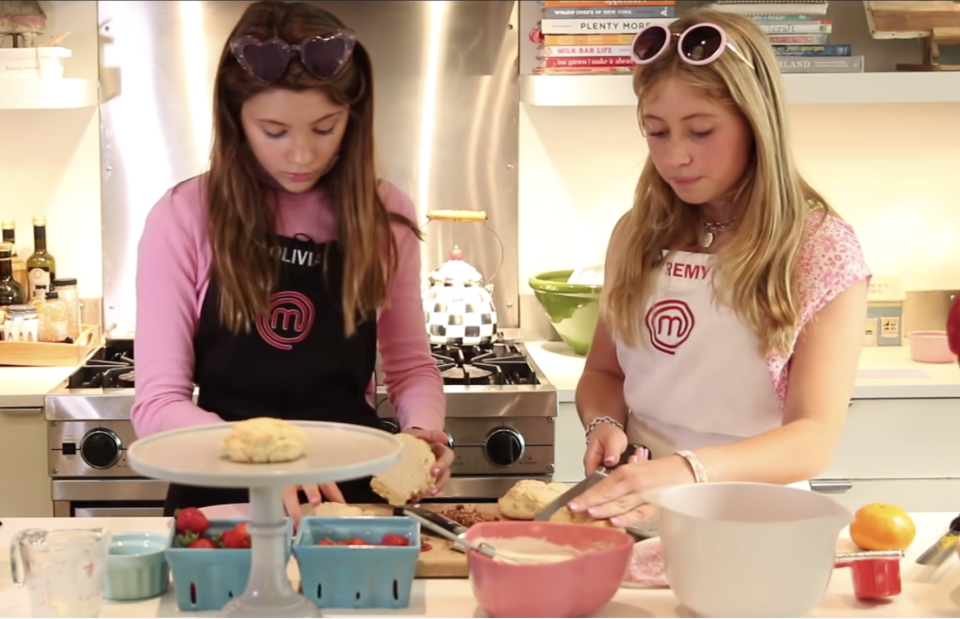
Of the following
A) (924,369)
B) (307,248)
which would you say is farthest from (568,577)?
(924,369)

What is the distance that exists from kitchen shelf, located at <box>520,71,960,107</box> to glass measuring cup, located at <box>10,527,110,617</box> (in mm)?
1743

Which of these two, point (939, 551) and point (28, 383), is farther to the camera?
point (28, 383)

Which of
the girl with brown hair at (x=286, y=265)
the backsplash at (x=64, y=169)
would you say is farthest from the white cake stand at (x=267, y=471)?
the backsplash at (x=64, y=169)

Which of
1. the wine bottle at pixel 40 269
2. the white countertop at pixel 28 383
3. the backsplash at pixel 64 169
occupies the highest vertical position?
the backsplash at pixel 64 169

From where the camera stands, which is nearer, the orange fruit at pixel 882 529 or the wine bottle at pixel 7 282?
the orange fruit at pixel 882 529

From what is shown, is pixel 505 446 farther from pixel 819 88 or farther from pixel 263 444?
pixel 263 444

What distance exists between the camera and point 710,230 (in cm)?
183

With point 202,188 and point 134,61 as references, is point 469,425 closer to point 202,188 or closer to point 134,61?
point 202,188

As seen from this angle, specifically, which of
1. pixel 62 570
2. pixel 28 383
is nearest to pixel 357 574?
pixel 62 570

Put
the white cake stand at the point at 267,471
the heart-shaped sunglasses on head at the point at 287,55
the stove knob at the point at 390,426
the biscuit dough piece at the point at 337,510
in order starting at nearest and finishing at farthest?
the white cake stand at the point at 267,471
the biscuit dough piece at the point at 337,510
the heart-shaped sunglasses on head at the point at 287,55
the stove knob at the point at 390,426

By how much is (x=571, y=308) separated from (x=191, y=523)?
1.62 metres

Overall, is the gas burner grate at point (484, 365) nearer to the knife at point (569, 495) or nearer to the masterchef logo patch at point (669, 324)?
the masterchef logo patch at point (669, 324)

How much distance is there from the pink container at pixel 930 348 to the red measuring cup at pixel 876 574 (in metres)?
1.60

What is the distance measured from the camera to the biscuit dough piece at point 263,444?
114 cm
